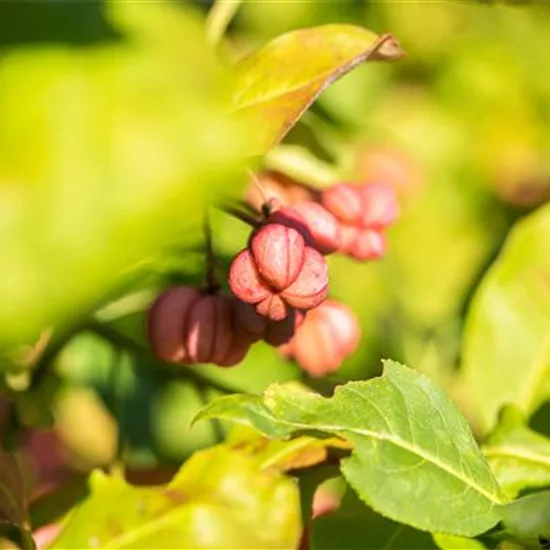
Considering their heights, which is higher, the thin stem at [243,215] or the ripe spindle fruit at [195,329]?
the thin stem at [243,215]

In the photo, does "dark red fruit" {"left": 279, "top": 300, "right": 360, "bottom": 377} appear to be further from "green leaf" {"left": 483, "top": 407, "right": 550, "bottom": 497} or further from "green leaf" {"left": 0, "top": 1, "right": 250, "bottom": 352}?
"green leaf" {"left": 0, "top": 1, "right": 250, "bottom": 352}

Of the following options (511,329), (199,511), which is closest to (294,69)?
(199,511)

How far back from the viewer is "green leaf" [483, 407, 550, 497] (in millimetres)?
1290

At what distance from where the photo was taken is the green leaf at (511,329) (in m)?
1.65

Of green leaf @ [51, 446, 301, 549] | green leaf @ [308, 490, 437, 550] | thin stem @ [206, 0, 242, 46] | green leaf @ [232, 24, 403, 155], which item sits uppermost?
green leaf @ [232, 24, 403, 155]

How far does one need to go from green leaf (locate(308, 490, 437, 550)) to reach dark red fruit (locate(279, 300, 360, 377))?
229 millimetres

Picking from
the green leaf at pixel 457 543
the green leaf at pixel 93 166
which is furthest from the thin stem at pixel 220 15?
the green leaf at pixel 93 166

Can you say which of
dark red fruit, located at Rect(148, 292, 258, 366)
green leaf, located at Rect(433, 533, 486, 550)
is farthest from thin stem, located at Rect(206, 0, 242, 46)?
green leaf, located at Rect(433, 533, 486, 550)

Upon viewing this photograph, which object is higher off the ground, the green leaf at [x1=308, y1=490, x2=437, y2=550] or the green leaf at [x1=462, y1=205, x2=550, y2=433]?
the green leaf at [x1=308, y1=490, x2=437, y2=550]

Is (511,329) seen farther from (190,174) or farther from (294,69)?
(190,174)

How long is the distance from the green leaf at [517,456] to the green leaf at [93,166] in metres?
0.69

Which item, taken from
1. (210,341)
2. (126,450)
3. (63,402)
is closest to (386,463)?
(210,341)

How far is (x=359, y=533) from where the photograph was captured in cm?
125

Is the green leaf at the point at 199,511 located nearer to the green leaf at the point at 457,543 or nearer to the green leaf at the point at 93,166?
the green leaf at the point at 457,543
